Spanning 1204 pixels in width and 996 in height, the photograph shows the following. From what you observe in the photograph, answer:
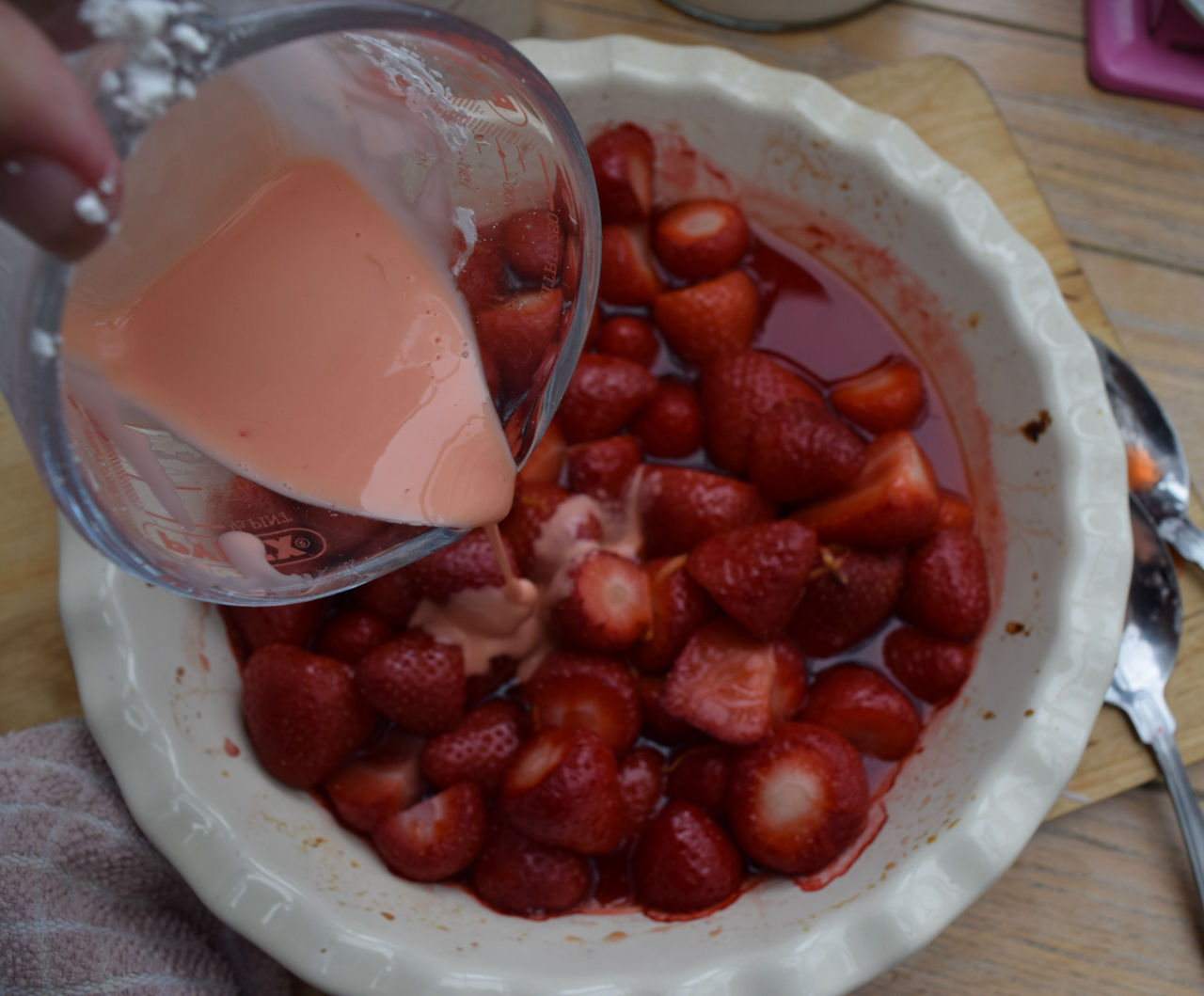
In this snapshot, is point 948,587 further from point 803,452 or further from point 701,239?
point 701,239

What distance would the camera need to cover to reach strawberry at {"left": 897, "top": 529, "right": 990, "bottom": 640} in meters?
0.99

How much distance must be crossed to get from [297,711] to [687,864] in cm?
40

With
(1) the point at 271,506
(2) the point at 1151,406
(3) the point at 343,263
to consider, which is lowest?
(2) the point at 1151,406

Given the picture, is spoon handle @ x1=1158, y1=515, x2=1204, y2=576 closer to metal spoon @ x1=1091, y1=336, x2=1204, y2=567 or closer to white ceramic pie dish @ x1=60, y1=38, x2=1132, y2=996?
metal spoon @ x1=1091, y1=336, x2=1204, y2=567

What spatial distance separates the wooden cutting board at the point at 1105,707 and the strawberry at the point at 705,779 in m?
0.34

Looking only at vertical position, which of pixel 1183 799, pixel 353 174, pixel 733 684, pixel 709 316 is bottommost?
pixel 1183 799

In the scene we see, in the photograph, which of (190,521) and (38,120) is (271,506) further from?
(38,120)

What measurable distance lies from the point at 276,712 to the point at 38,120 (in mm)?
630

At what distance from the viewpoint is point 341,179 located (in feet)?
2.40

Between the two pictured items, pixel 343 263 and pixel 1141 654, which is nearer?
pixel 343 263

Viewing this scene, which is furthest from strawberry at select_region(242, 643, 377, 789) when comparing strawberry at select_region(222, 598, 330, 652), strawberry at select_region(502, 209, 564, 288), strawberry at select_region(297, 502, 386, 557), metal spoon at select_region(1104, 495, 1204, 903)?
metal spoon at select_region(1104, 495, 1204, 903)

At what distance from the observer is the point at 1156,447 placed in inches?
42.9

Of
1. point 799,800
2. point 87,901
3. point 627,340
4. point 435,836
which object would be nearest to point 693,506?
point 627,340

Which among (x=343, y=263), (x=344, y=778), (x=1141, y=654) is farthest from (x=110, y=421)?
(x=1141, y=654)
